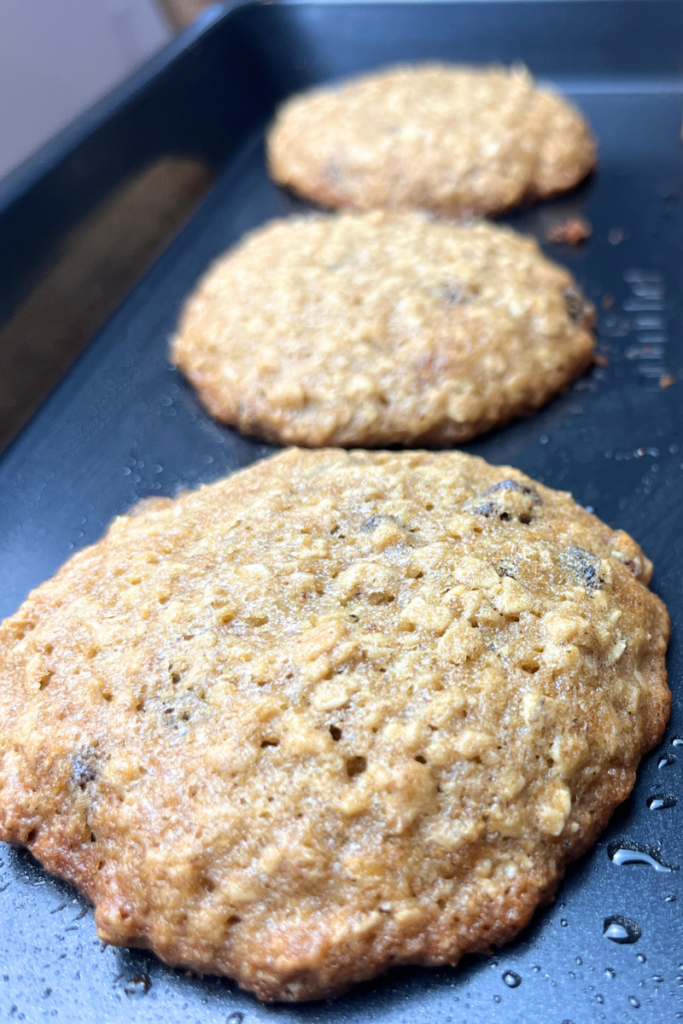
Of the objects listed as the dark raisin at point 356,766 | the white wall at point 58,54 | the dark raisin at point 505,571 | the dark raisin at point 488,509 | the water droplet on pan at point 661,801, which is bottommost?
the water droplet on pan at point 661,801

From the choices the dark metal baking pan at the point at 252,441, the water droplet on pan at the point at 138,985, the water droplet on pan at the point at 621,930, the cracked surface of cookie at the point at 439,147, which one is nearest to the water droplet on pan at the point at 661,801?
the dark metal baking pan at the point at 252,441

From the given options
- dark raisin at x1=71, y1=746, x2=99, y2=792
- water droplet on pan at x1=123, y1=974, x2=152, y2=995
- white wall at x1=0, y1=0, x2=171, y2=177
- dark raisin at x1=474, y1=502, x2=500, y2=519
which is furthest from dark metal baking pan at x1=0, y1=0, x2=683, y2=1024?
white wall at x1=0, y1=0, x2=171, y2=177

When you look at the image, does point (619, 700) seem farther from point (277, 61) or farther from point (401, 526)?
point (277, 61)

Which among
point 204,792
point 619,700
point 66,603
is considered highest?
point 66,603

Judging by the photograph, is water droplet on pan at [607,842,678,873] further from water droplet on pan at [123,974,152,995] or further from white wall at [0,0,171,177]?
white wall at [0,0,171,177]

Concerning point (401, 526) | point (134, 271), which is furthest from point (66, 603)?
point (134, 271)

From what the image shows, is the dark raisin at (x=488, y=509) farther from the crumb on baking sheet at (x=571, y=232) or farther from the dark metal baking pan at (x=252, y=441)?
the crumb on baking sheet at (x=571, y=232)

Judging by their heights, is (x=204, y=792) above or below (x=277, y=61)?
below
